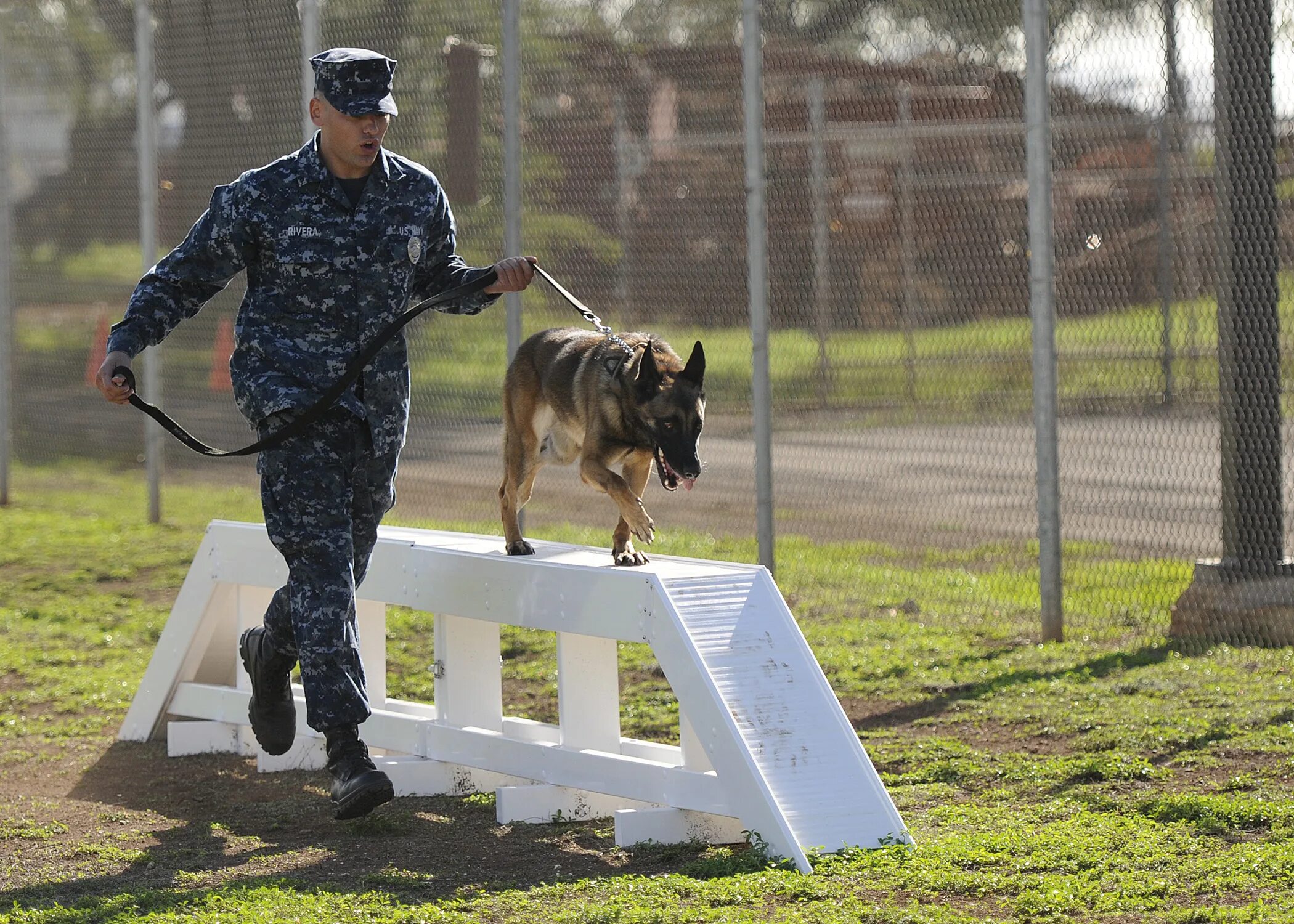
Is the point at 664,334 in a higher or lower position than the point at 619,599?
higher

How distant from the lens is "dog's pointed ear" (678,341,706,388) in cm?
497

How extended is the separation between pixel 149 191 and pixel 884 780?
7.74m

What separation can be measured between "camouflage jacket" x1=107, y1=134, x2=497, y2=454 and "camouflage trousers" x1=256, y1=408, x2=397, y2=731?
0.28 ft

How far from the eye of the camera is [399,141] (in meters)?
8.70

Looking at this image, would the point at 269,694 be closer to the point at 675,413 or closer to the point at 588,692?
the point at 588,692

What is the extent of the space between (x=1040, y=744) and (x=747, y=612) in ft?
4.91

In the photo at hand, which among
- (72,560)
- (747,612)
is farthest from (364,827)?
(72,560)

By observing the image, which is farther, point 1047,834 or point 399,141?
point 399,141

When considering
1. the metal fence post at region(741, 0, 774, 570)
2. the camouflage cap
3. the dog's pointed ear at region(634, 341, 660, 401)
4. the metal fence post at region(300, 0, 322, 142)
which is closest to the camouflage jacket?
the camouflage cap

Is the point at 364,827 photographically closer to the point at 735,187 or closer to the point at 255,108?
the point at 735,187

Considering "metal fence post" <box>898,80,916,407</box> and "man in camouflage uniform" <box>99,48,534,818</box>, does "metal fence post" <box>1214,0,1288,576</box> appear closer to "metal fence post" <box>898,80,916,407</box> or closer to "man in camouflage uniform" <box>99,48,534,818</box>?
"metal fence post" <box>898,80,916,407</box>

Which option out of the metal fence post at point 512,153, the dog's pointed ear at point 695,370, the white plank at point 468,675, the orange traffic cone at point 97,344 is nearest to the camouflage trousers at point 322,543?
the white plank at point 468,675

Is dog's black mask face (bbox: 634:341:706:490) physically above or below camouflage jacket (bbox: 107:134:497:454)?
below

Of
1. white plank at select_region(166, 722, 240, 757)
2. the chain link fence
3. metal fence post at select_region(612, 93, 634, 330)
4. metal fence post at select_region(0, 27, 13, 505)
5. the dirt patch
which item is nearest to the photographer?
the dirt patch
